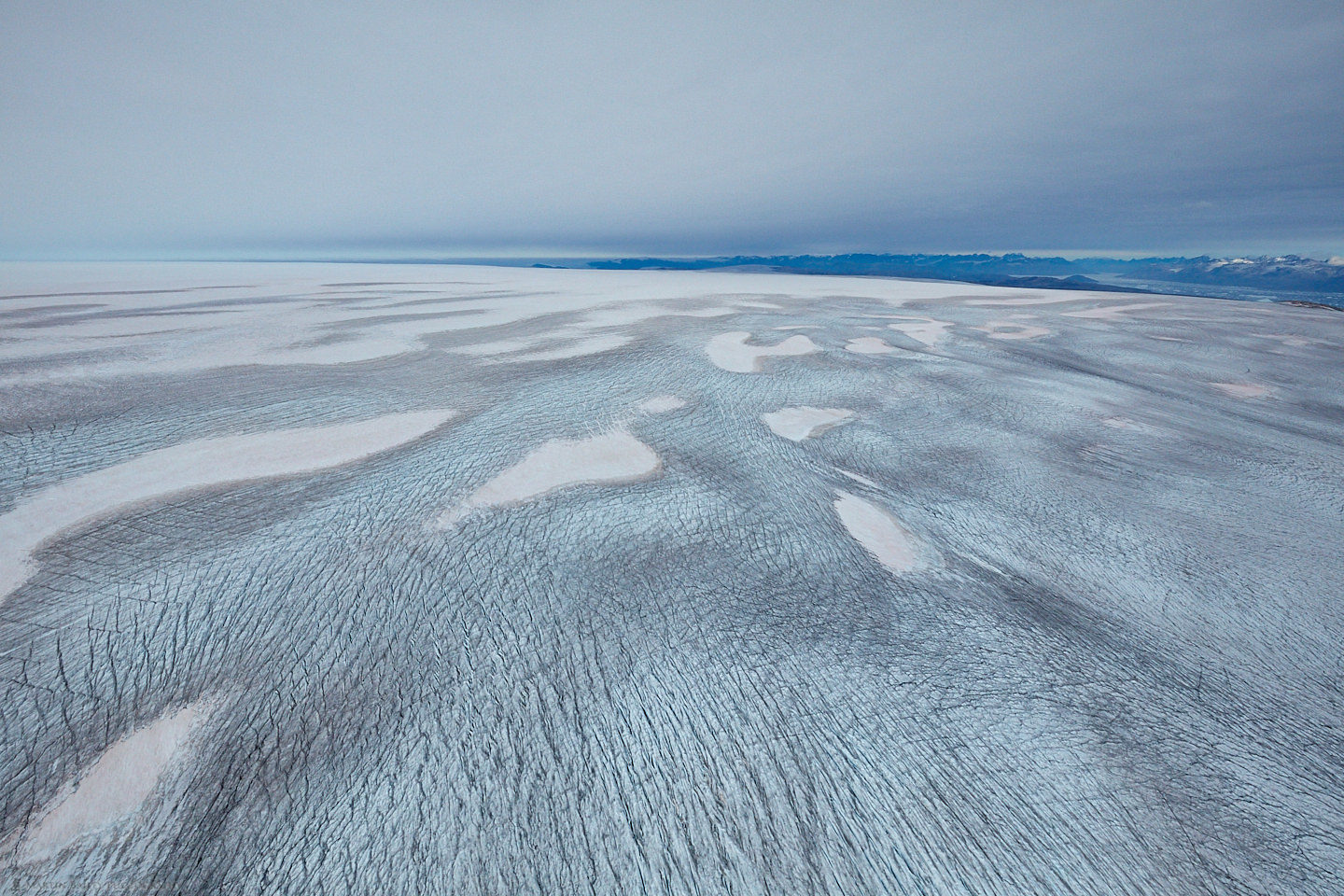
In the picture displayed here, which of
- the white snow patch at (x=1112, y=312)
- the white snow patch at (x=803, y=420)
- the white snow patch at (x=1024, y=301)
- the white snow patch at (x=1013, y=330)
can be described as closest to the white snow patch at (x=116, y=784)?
the white snow patch at (x=803, y=420)

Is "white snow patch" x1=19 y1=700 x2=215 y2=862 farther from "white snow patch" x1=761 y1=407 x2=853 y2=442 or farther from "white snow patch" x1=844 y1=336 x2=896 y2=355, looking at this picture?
"white snow patch" x1=844 y1=336 x2=896 y2=355

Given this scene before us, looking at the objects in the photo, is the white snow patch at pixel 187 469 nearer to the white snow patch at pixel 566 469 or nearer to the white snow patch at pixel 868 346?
the white snow patch at pixel 566 469

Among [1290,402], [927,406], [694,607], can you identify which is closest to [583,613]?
[694,607]

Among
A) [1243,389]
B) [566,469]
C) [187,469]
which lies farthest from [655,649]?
[1243,389]

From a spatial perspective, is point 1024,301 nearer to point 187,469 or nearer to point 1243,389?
point 1243,389

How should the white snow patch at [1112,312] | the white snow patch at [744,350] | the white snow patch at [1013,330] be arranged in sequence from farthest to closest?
the white snow patch at [1112,312] < the white snow patch at [1013,330] < the white snow patch at [744,350]

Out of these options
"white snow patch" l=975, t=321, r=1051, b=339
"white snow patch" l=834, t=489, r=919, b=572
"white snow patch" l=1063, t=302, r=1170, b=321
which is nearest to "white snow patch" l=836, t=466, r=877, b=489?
"white snow patch" l=834, t=489, r=919, b=572

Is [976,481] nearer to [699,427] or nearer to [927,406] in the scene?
[927,406]
